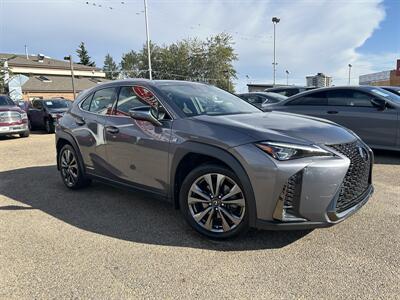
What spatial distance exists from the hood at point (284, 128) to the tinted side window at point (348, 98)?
3.88 metres

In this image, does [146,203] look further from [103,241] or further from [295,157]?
[295,157]

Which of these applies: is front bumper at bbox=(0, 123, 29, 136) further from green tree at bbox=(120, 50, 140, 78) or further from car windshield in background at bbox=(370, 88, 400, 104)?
green tree at bbox=(120, 50, 140, 78)

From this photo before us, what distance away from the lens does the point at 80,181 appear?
18.1ft

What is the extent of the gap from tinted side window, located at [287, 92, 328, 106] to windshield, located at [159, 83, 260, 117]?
365 cm

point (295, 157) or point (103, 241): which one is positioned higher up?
point (295, 157)

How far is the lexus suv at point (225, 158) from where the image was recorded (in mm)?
3209

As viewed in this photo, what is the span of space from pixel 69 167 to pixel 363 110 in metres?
5.47

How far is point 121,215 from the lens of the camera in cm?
450

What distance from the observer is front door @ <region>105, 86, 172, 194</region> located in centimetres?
402

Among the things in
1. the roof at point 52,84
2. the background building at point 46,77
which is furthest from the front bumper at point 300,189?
the roof at point 52,84

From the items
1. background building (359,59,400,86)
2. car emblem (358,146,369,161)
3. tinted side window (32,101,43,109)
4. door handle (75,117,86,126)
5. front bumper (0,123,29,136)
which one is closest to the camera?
car emblem (358,146,369,161)

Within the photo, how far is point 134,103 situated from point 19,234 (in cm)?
191

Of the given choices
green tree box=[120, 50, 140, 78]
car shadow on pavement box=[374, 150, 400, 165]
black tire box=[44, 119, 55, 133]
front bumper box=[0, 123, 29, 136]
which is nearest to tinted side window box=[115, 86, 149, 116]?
car shadow on pavement box=[374, 150, 400, 165]

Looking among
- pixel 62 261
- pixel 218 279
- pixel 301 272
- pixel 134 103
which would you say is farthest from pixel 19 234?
pixel 301 272
